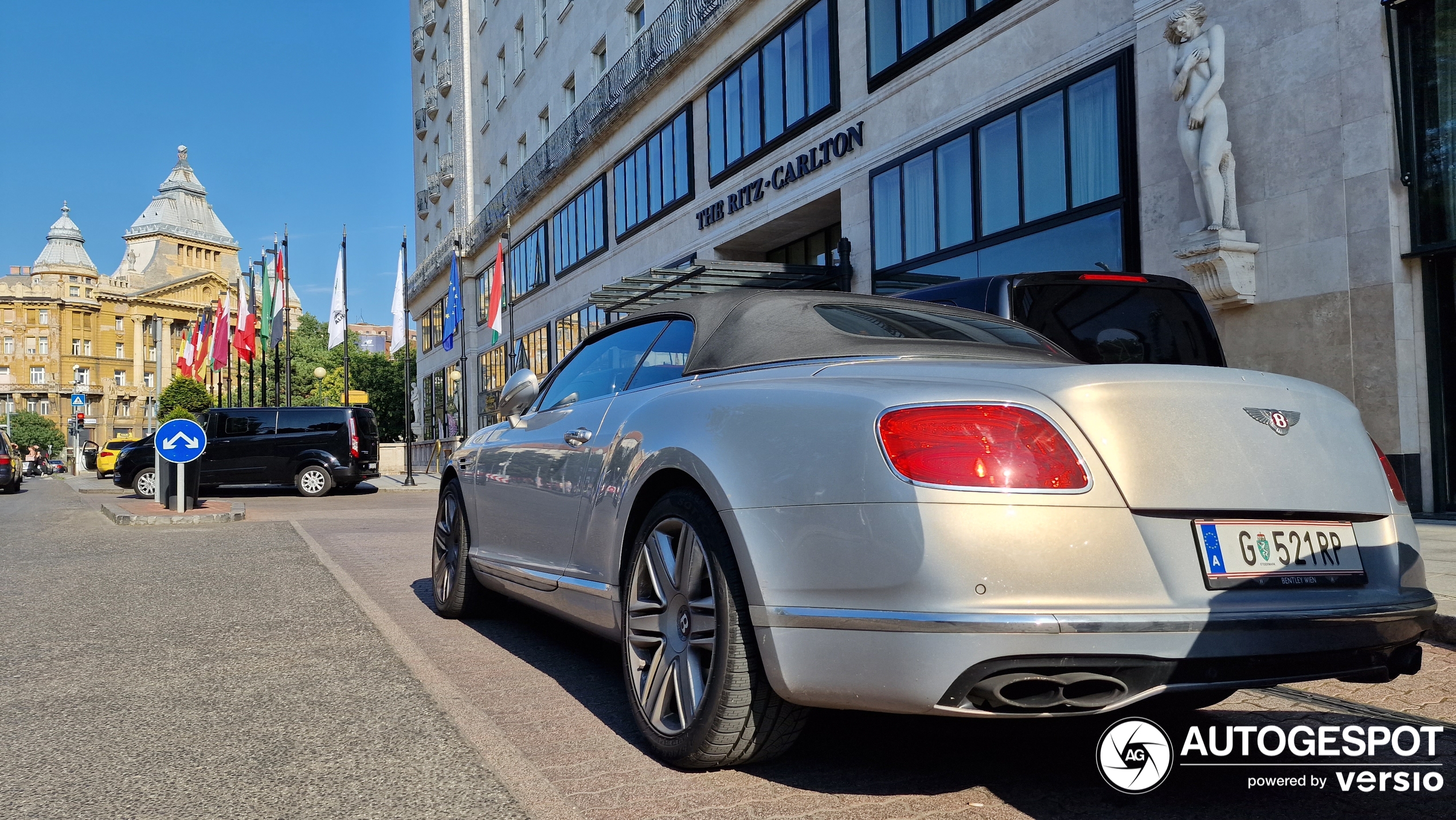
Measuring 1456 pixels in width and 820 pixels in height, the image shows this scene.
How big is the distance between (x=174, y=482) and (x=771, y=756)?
1475cm

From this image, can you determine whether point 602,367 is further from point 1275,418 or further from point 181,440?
point 181,440

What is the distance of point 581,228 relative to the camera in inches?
1278

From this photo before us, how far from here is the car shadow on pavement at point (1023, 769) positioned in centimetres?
295

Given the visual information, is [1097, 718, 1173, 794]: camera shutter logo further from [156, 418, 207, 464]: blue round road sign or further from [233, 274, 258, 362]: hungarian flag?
[233, 274, 258, 362]: hungarian flag

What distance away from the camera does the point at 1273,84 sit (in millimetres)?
11242

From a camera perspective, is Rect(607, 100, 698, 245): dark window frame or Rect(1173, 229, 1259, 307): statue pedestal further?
Rect(607, 100, 698, 245): dark window frame

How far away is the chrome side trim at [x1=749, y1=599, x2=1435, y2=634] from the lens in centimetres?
254

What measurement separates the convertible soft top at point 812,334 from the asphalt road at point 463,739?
4.07ft

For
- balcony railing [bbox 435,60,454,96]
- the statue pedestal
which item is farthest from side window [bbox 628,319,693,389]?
balcony railing [bbox 435,60,454,96]

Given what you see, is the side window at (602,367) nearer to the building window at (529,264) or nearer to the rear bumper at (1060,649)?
the rear bumper at (1060,649)

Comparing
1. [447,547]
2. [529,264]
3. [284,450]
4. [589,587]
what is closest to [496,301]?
[529,264]

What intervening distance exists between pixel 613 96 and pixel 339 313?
11.1 metres

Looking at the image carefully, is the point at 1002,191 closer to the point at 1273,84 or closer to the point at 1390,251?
the point at 1273,84

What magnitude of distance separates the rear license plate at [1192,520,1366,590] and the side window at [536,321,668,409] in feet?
7.47
